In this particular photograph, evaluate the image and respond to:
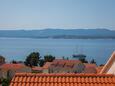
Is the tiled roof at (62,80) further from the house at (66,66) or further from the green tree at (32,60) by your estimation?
the green tree at (32,60)

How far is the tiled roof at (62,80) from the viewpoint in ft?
19.4

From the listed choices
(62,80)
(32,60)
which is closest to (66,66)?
(32,60)

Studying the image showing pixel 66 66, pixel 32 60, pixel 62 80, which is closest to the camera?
pixel 62 80

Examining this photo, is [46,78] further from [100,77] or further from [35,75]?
[100,77]

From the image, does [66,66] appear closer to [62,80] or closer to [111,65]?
[111,65]

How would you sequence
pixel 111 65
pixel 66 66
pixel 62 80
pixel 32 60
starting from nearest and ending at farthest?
pixel 62 80, pixel 111 65, pixel 66 66, pixel 32 60

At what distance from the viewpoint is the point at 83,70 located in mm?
65250

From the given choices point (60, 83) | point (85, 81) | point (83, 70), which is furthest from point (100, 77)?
point (83, 70)

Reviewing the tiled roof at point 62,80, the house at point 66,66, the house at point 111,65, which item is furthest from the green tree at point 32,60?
the tiled roof at point 62,80

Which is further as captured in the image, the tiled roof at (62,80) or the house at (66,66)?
the house at (66,66)

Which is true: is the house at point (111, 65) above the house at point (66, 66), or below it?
above

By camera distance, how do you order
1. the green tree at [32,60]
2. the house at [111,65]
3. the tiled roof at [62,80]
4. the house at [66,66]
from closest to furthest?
the tiled roof at [62,80] < the house at [111,65] < the house at [66,66] < the green tree at [32,60]

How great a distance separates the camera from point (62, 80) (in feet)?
19.8

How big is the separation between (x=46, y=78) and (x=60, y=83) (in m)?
0.30
